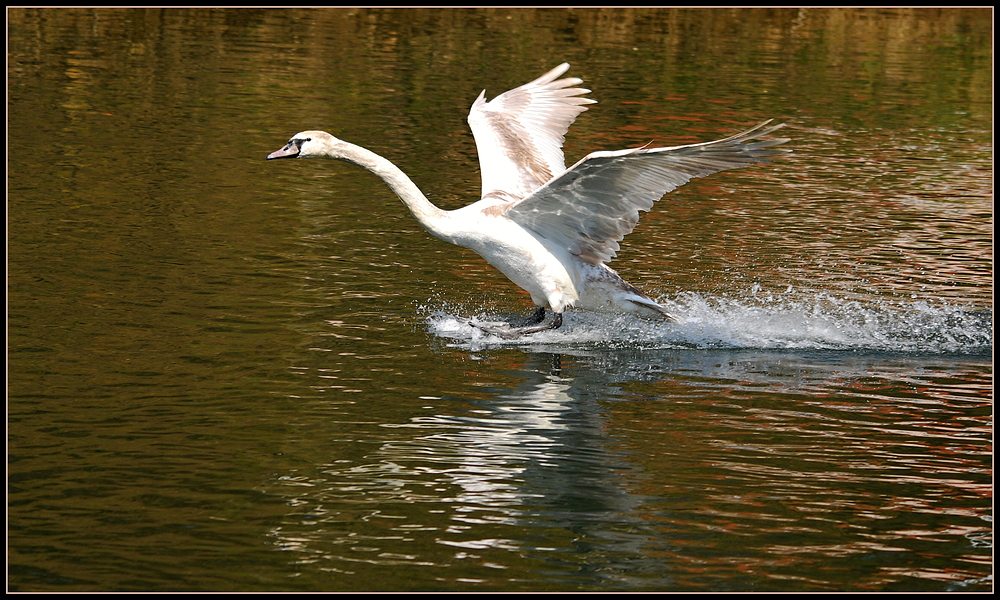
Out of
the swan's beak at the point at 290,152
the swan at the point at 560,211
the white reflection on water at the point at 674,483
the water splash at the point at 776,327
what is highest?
the swan's beak at the point at 290,152

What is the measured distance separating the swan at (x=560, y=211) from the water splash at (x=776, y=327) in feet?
0.75

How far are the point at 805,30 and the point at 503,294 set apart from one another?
82.5 ft

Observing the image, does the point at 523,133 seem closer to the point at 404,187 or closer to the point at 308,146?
the point at 404,187

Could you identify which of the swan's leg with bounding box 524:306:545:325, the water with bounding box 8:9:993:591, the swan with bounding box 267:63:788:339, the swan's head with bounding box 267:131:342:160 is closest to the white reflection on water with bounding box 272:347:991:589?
the water with bounding box 8:9:993:591

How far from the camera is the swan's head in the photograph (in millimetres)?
10133

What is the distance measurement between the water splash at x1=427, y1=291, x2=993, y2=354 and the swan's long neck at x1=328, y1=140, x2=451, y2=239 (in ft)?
3.28

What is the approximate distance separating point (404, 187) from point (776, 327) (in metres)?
3.42

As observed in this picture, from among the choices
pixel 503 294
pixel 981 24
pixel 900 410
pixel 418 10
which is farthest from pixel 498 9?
pixel 900 410

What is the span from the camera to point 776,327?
11344 mm

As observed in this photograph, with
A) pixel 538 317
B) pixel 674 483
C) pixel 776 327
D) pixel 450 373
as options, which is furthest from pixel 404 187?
pixel 674 483

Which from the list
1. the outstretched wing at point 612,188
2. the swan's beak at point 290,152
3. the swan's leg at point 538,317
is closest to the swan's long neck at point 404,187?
the swan's beak at point 290,152

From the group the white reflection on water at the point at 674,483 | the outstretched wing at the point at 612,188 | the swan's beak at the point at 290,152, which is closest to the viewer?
the white reflection on water at the point at 674,483

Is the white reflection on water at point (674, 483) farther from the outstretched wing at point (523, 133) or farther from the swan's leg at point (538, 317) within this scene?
the outstretched wing at point (523, 133)

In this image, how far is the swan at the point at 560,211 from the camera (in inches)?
372
